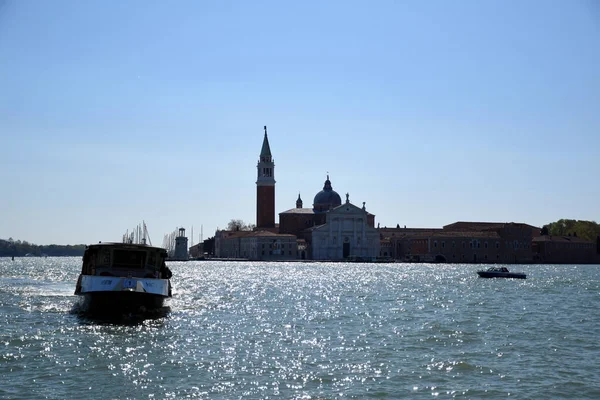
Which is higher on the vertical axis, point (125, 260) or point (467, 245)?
point (467, 245)

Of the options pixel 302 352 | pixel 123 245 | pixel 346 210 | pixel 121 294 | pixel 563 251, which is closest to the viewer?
pixel 302 352

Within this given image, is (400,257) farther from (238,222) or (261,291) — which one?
(261,291)

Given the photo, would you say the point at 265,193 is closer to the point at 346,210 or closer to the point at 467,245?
the point at 346,210

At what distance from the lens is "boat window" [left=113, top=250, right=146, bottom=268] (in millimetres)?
32844

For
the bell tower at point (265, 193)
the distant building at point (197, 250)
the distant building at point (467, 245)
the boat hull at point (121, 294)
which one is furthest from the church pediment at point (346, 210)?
the boat hull at point (121, 294)

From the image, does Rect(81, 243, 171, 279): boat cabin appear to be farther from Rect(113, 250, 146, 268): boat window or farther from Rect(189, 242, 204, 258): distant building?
Rect(189, 242, 204, 258): distant building

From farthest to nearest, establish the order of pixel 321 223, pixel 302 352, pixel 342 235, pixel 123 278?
pixel 321 223, pixel 342 235, pixel 123 278, pixel 302 352

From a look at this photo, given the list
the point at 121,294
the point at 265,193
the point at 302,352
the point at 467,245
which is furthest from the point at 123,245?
the point at 265,193

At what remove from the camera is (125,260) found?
33.1 meters

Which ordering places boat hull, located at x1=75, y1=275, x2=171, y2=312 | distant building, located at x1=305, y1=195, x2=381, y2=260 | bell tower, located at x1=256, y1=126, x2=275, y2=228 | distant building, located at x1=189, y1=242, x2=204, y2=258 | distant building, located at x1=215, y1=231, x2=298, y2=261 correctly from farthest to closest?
distant building, located at x1=189, y1=242, x2=204, y2=258, bell tower, located at x1=256, y1=126, x2=275, y2=228, distant building, located at x1=215, y1=231, x2=298, y2=261, distant building, located at x1=305, y1=195, x2=381, y2=260, boat hull, located at x1=75, y1=275, x2=171, y2=312

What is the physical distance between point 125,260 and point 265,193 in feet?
352

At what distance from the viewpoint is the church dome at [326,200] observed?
137375 millimetres

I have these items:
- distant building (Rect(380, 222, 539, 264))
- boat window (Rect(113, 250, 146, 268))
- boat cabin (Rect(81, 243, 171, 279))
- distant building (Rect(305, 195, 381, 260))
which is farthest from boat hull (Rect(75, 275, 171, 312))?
distant building (Rect(380, 222, 539, 264))

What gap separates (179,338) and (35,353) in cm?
433
